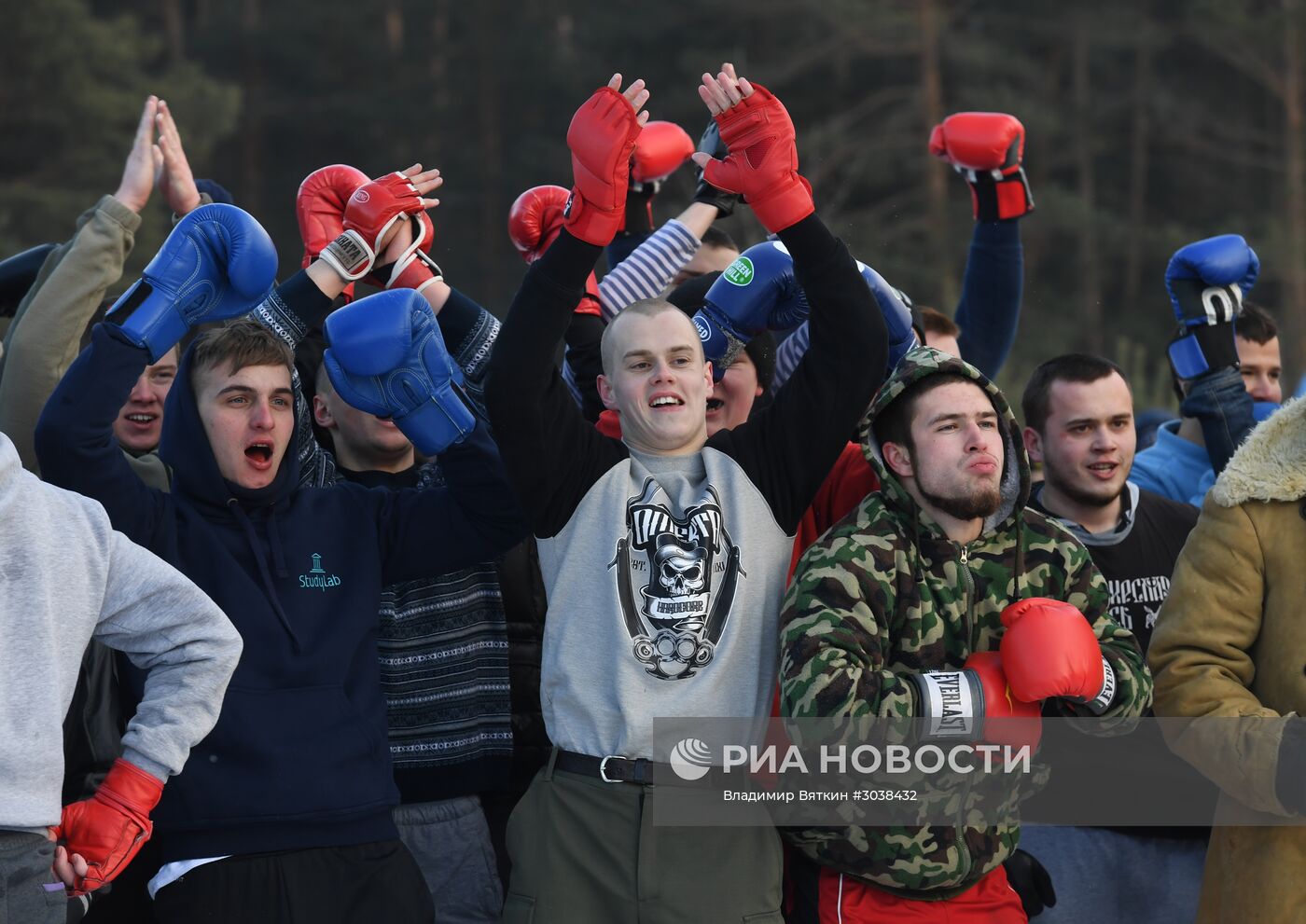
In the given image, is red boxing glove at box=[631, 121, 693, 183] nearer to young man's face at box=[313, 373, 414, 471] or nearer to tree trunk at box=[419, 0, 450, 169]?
young man's face at box=[313, 373, 414, 471]

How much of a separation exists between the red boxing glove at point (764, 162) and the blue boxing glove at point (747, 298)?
A: 540 millimetres

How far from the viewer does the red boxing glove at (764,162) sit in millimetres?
3713

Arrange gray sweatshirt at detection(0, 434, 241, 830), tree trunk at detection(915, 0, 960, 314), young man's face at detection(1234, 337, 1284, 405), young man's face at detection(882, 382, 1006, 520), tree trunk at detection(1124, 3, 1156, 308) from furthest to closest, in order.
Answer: tree trunk at detection(1124, 3, 1156, 308) → tree trunk at detection(915, 0, 960, 314) → young man's face at detection(1234, 337, 1284, 405) → young man's face at detection(882, 382, 1006, 520) → gray sweatshirt at detection(0, 434, 241, 830)

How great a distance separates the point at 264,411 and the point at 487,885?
137 centimetres

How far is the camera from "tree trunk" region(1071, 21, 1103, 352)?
21.9 meters

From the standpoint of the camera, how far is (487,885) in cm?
414

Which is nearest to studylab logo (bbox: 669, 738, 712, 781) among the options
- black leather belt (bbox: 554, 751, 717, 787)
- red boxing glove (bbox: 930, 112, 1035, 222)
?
black leather belt (bbox: 554, 751, 717, 787)

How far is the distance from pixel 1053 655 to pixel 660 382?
111 cm

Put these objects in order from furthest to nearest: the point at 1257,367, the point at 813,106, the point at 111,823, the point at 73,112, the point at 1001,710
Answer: the point at 813,106 < the point at 73,112 < the point at 1257,367 < the point at 1001,710 < the point at 111,823

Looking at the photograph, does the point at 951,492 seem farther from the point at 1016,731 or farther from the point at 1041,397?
the point at 1041,397

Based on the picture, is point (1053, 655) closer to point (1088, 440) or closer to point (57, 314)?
point (1088, 440)

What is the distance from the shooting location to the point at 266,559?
12.2 feet

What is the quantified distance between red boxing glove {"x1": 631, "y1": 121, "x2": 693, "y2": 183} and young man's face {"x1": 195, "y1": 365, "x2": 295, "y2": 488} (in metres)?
2.12

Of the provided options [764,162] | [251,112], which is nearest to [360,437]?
[764,162]
